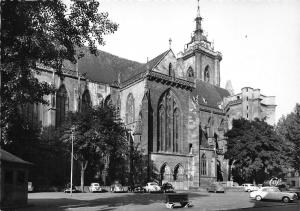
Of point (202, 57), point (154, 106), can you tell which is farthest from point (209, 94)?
point (154, 106)

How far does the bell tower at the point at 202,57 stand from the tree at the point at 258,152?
33.8 meters

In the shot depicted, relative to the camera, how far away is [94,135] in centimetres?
→ 4434

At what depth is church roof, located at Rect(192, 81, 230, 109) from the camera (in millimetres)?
79375

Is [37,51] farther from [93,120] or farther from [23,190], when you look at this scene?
[93,120]

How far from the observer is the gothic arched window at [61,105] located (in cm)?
5572

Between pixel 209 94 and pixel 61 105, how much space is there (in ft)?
124

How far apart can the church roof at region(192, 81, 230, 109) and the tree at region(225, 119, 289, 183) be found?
1563 centimetres

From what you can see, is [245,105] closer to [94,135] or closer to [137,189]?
[137,189]

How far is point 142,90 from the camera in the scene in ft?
187

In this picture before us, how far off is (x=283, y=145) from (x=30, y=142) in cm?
3717

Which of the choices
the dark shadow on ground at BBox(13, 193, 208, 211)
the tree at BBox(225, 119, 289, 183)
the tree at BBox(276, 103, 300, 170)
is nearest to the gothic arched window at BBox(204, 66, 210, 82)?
the tree at BBox(225, 119, 289, 183)

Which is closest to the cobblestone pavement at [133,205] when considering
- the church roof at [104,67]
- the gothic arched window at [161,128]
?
the gothic arched window at [161,128]

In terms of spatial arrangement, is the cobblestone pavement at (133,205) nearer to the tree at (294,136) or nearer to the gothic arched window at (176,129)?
the gothic arched window at (176,129)

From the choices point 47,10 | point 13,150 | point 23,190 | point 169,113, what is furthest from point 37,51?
point 169,113
